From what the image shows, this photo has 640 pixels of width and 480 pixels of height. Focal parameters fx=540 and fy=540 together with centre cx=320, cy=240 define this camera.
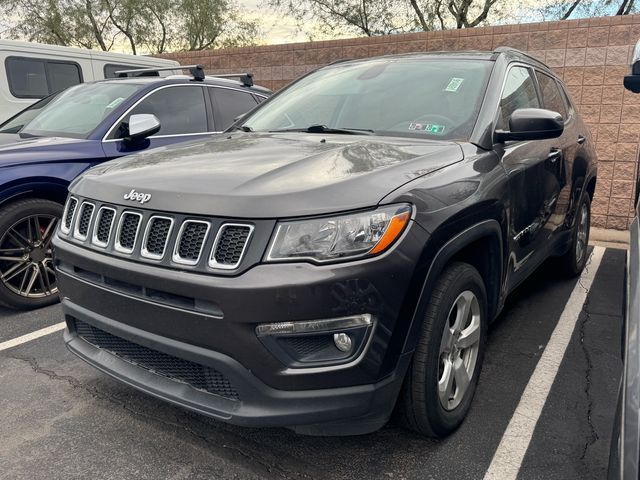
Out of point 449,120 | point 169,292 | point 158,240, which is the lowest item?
point 169,292

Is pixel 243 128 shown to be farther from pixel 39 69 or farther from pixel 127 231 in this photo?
pixel 39 69

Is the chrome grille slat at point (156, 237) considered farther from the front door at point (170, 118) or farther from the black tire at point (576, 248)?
the black tire at point (576, 248)

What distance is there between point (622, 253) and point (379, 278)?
5161 millimetres

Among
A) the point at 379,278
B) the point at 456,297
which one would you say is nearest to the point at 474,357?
the point at 456,297

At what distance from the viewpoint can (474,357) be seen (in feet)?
8.49

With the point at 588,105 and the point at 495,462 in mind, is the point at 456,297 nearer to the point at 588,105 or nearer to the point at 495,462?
the point at 495,462

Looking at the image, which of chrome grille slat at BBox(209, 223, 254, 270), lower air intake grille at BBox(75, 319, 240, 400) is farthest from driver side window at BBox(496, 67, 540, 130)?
lower air intake grille at BBox(75, 319, 240, 400)

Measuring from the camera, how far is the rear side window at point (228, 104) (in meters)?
5.31

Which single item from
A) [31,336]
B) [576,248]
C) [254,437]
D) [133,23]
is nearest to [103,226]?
[254,437]

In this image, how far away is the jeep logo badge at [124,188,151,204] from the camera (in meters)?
2.11

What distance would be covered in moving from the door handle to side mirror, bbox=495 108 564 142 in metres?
0.72

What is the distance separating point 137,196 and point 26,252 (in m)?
2.34

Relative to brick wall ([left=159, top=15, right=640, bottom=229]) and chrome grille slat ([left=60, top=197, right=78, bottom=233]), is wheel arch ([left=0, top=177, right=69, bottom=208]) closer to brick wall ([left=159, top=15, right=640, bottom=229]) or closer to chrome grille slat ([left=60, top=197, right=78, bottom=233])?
chrome grille slat ([left=60, top=197, right=78, bottom=233])

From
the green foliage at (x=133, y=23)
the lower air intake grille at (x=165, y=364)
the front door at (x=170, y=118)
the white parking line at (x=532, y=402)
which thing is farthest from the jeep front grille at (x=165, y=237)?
the green foliage at (x=133, y=23)
